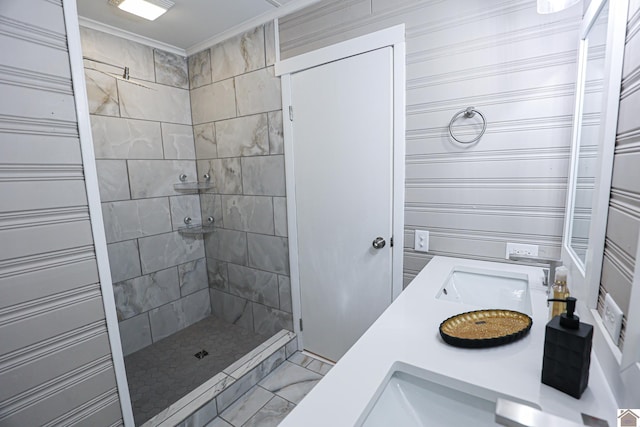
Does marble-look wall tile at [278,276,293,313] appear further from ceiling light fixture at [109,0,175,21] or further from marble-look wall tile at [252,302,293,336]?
ceiling light fixture at [109,0,175,21]

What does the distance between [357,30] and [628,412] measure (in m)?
1.90

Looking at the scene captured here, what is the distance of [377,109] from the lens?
66.8 inches

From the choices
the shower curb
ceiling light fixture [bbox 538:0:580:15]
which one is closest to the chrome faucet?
ceiling light fixture [bbox 538:0:580:15]

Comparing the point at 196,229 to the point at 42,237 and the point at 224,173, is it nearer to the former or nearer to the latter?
the point at 224,173

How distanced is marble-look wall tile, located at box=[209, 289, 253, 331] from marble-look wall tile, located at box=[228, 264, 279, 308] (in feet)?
0.27

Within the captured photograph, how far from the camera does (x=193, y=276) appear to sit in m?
2.76

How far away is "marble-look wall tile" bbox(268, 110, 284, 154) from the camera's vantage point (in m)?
2.12

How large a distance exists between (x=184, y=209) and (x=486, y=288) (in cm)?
244

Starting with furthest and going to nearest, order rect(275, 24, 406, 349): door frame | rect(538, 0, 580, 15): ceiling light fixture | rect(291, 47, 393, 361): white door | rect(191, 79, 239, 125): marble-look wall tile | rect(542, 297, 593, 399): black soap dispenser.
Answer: rect(191, 79, 239, 125): marble-look wall tile, rect(291, 47, 393, 361): white door, rect(275, 24, 406, 349): door frame, rect(538, 0, 580, 15): ceiling light fixture, rect(542, 297, 593, 399): black soap dispenser

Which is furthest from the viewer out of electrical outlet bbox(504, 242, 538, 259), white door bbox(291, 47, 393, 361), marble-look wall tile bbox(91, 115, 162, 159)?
marble-look wall tile bbox(91, 115, 162, 159)

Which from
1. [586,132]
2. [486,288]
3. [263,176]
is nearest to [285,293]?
[263,176]

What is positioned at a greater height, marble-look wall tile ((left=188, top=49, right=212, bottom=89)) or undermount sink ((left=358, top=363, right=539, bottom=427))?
marble-look wall tile ((left=188, top=49, right=212, bottom=89))

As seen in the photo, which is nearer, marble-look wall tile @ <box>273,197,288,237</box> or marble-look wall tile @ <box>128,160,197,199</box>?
marble-look wall tile @ <box>273,197,288,237</box>

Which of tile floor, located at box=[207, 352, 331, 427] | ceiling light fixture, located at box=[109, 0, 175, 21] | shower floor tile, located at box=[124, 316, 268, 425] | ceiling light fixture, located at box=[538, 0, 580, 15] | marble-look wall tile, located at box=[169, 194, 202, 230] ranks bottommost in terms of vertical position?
tile floor, located at box=[207, 352, 331, 427]
